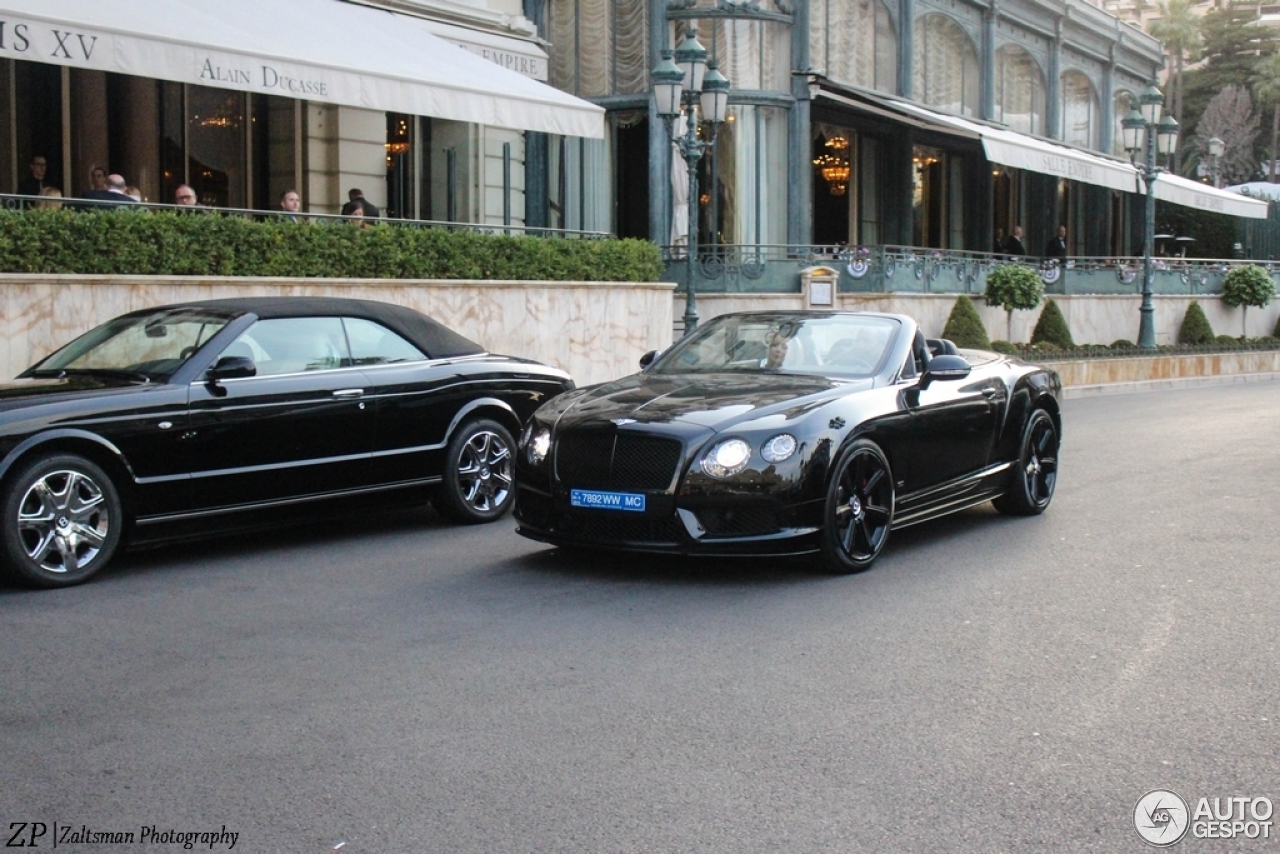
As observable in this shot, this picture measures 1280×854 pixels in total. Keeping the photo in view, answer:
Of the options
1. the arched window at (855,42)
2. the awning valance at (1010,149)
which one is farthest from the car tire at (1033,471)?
the arched window at (855,42)

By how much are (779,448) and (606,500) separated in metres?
0.93

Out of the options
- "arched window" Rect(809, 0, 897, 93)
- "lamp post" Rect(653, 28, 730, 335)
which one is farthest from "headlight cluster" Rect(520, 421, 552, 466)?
"arched window" Rect(809, 0, 897, 93)

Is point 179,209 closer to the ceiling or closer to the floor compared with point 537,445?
closer to the ceiling

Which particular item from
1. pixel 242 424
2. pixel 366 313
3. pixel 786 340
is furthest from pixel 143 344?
pixel 786 340

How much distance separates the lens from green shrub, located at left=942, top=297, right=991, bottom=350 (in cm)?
2588

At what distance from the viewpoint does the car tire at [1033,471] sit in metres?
10.1

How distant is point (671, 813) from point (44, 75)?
54.9 feet

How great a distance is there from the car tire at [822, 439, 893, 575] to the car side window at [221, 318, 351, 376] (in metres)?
3.33

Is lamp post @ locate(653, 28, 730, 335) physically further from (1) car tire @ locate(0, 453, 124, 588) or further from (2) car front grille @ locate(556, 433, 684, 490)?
(1) car tire @ locate(0, 453, 124, 588)

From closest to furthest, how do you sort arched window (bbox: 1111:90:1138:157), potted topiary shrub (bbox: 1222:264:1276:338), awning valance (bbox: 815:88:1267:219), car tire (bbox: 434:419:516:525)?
car tire (bbox: 434:419:516:525)
awning valance (bbox: 815:88:1267:219)
potted topiary shrub (bbox: 1222:264:1276:338)
arched window (bbox: 1111:90:1138:157)

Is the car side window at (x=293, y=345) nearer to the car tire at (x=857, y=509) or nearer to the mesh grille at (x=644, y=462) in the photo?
the mesh grille at (x=644, y=462)

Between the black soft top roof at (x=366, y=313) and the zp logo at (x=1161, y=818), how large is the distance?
20.6ft

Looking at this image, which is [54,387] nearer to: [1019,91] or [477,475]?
[477,475]

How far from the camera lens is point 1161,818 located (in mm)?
4297
